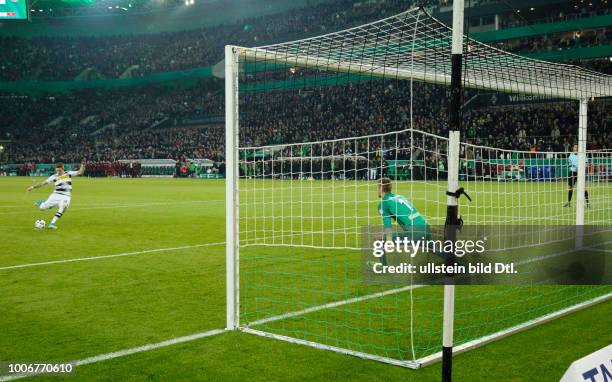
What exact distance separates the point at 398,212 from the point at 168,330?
131 inches

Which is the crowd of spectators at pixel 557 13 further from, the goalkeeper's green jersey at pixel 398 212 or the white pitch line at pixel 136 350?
the white pitch line at pixel 136 350

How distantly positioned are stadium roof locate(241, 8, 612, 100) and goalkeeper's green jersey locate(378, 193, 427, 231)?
158cm

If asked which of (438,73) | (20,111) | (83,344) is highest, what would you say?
(20,111)

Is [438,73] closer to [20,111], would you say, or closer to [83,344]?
[83,344]

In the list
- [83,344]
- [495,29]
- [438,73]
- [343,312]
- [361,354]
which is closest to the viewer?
[361,354]

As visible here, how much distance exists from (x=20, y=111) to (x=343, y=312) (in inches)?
2768

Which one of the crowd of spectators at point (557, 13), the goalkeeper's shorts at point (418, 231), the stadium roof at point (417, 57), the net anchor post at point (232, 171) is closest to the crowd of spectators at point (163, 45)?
the crowd of spectators at point (557, 13)

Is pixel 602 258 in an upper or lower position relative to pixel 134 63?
lower

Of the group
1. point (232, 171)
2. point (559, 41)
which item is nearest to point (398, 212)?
point (232, 171)

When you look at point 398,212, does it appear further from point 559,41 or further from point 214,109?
point 214,109

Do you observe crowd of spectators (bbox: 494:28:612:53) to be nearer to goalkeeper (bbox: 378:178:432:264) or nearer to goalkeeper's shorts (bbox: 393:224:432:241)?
goalkeeper's shorts (bbox: 393:224:432:241)

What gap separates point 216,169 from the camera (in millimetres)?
45281

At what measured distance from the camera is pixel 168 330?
5.55 m

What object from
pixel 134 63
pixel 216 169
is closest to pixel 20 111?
pixel 134 63
